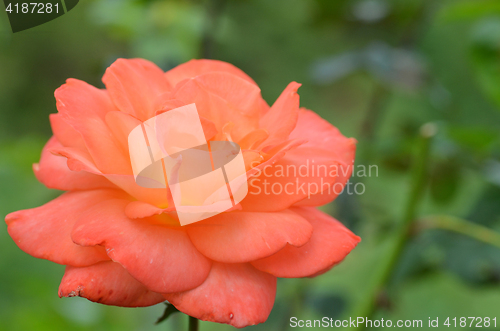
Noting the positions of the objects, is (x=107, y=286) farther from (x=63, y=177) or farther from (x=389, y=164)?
(x=389, y=164)

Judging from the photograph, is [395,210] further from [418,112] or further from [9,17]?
[9,17]

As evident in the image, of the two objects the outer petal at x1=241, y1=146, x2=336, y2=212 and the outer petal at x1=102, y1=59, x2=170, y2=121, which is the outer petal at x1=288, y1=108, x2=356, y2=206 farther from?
the outer petal at x1=102, y1=59, x2=170, y2=121

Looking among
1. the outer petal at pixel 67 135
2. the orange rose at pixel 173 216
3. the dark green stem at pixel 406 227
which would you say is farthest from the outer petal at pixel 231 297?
the dark green stem at pixel 406 227

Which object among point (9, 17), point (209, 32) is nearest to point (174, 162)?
point (9, 17)

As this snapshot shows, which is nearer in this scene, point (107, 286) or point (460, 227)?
point (107, 286)

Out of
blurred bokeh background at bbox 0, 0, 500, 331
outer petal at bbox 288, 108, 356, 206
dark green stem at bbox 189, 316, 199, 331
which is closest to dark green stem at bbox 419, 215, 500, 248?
blurred bokeh background at bbox 0, 0, 500, 331

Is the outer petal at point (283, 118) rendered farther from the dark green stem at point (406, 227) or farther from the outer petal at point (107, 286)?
the dark green stem at point (406, 227)

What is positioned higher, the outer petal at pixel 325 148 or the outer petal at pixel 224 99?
the outer petal at pixel 224 99

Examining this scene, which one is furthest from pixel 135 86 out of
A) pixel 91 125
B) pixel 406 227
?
pixel 406 227
